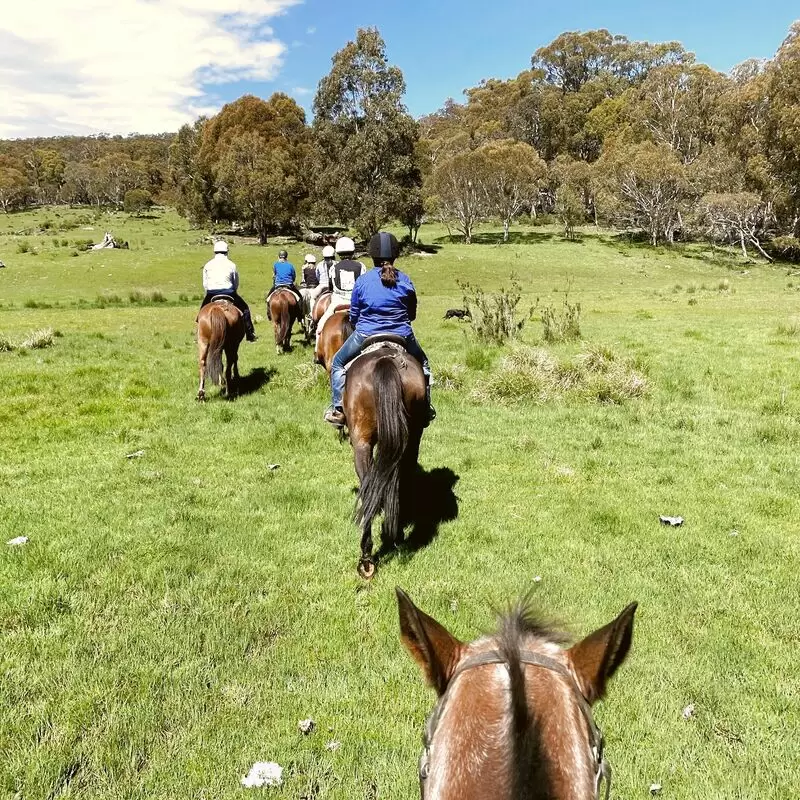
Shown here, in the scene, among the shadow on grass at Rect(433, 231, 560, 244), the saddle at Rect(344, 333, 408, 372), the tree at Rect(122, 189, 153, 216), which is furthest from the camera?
the tree at Rect(122, 189, 153, 216)

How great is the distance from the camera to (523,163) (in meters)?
57.5

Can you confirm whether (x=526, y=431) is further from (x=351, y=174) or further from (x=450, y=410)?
(x=351, y=174)

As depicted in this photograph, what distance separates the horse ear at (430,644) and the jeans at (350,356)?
440 centimetres

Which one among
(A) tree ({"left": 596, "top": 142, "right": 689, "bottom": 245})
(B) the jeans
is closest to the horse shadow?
(B) the jeans

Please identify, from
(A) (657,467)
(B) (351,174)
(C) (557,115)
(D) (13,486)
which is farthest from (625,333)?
(C) (557,115)

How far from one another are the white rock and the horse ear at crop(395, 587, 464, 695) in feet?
6.63

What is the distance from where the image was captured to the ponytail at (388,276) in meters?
5.83

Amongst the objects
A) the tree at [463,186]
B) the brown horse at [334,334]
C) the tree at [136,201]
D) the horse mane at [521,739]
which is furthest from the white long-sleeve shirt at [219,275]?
the tree at [136,201]

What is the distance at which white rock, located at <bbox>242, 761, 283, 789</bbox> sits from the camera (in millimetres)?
3014

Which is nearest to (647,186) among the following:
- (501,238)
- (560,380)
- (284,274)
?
(501,238)

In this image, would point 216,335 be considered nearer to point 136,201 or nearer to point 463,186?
point 463,186

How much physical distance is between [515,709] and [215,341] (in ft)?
32.0

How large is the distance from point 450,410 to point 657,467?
3.71m

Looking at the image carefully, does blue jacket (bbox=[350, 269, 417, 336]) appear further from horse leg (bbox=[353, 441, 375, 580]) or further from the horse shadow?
the horse shadow
